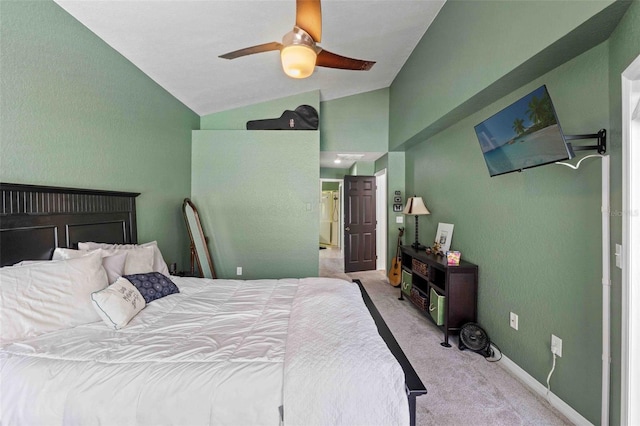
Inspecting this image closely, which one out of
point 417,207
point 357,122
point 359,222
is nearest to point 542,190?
point 417,207

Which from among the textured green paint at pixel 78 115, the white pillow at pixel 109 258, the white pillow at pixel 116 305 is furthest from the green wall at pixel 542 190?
the textured green paint at pixel 78 115

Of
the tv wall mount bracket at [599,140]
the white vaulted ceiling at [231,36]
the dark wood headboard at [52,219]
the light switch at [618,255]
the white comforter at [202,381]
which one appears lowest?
the white comforter at [202,381]

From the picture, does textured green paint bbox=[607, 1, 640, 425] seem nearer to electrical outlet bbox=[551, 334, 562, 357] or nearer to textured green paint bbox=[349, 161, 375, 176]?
electrical outlet bbox=[551, 334, 562, 357]

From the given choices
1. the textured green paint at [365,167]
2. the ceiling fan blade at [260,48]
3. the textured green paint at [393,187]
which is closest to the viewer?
the ceiling fan blade at [260,48]

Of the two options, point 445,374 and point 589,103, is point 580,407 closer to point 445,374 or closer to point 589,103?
point 445,374

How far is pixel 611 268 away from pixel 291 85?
12.5ft

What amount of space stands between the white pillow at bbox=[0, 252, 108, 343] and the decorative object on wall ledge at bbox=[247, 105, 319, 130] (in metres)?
2.92

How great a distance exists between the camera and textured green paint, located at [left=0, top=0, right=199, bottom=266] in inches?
64.7

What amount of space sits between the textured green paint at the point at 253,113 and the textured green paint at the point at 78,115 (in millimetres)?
860

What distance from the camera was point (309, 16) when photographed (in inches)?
60.3

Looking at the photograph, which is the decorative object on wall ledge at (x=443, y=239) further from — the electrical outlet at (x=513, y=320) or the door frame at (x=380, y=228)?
the door frame at (x=380, y=228)

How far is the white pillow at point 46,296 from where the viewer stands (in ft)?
4.32

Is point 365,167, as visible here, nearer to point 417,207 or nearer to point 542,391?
point 417,207

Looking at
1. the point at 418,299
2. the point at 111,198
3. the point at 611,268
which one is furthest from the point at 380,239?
the point at 111,198
